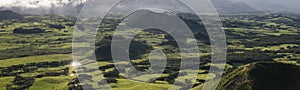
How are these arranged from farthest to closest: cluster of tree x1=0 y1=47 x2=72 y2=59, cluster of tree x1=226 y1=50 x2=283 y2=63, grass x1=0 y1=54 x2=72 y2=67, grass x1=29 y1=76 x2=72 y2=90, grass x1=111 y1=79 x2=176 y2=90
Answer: cluster of tree x1=0 y1=47 x2=72 y2=59
cluster of tree x1=226 y1=50 x2=283 y2=63
grass x1=0 y1=54 x2=72 y2=67
grass x1=29 y1=76 x2=72 y2=90
grass x1=111 y1=79 x2=176 y2=90

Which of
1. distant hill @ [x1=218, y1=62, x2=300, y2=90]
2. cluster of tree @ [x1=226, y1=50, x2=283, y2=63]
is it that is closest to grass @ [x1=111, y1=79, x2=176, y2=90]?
distant hill @ [x1=218, y1=62, x2=300, y2=90]

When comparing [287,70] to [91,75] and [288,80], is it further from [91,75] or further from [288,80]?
[91,75]

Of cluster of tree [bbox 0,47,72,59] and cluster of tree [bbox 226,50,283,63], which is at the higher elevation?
cluster of tree [bbox 0,47,72,59]

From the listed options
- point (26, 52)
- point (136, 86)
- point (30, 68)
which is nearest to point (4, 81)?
point (30, 68)

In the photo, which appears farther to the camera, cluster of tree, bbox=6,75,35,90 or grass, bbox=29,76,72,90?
cluster of tree, bbox=6,75,35,90

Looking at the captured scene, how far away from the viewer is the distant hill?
67.2 m

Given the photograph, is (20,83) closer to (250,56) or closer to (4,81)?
(4,81)

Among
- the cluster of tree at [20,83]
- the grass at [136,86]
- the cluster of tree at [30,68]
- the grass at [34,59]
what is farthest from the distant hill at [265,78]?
the grass at [34,59]

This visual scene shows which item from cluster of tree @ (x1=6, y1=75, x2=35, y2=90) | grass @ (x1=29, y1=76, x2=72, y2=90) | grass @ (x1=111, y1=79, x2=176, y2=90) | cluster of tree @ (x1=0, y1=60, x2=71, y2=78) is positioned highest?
cluster of tree @ (x1=0, y1=60, x2=71, y2=78)

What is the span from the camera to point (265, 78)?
68.2 m

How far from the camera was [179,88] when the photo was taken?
102 metres

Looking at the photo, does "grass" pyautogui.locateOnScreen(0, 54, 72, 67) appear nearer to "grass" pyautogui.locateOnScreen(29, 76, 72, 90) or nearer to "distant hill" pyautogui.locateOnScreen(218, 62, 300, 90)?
"grass" pyautogui.locateOnScreen(29, 76, 72, 90)

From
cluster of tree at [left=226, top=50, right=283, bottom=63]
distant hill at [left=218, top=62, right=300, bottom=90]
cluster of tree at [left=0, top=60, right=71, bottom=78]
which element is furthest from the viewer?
cluster of tree at [left=226, top=50, right=283, bottom=63]

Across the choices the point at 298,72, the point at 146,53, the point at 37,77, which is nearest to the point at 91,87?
the point at 37,77
